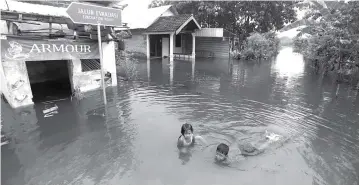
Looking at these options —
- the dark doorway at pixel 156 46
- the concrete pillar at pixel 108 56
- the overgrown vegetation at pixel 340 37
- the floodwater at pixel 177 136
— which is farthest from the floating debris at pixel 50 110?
the dark doorway at pixel 156 46

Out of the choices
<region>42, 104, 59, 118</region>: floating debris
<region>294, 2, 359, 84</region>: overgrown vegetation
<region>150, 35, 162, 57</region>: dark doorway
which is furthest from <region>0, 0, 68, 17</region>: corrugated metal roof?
<region>150, 35, 162, 57</region>: dark doorway

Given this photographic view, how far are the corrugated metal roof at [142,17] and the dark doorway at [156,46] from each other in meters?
2.43

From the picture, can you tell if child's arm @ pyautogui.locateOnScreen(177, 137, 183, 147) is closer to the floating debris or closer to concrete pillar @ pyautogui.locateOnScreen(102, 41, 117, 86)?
the floating debris

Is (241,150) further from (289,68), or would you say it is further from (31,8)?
(289,68)

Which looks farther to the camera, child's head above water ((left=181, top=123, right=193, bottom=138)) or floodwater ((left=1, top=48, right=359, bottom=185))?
child's head above water ((left=181, top=123, right=193, bottom=138))

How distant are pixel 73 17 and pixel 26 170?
423 cm

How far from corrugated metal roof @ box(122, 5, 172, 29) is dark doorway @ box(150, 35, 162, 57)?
243 centimetres

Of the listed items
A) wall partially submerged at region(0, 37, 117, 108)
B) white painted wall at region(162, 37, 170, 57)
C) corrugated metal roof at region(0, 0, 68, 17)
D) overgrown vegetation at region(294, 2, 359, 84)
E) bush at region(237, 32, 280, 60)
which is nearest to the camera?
wall partially submerged at region(0, 37, 117, 108)

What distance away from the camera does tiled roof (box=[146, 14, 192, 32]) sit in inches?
858

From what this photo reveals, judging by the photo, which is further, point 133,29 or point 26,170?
point 133,29

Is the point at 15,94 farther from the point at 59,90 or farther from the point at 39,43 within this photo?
the point at 59,90

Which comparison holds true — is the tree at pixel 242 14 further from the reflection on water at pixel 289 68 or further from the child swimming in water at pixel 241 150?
the child swimming in water at pixel 241 150

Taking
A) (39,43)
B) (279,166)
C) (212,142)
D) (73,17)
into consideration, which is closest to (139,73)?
(39,43)

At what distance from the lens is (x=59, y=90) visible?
39.4 ft
